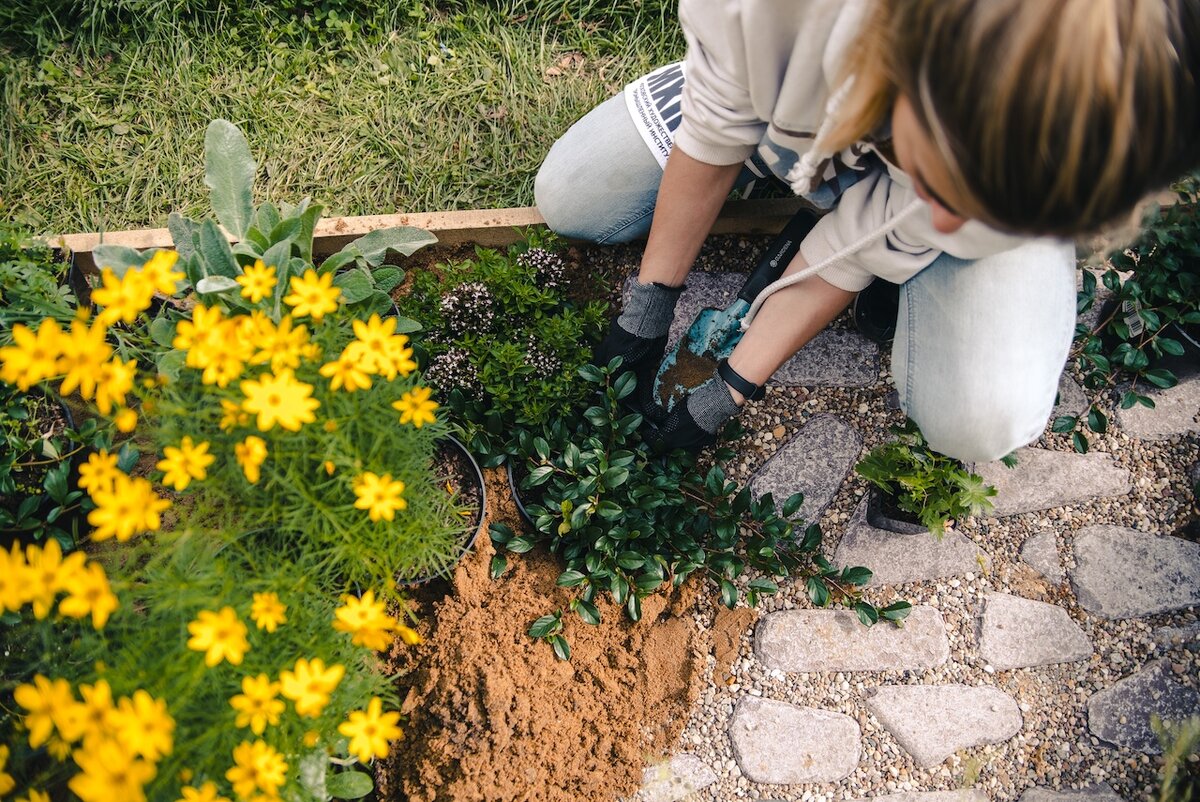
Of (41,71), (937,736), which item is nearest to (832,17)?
(937,736)

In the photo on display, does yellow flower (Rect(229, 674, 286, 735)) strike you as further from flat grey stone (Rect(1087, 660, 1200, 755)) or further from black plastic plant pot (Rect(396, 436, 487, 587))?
flat grey stone (Rect(1087, 660, 1200, 755))

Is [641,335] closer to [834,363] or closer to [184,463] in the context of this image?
[834,363]

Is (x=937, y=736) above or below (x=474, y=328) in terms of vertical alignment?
below

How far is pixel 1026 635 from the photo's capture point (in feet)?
6.36

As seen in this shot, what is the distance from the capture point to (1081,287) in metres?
2.14

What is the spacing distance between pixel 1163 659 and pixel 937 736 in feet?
1.99

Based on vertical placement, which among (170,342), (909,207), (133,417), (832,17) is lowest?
(170,342)

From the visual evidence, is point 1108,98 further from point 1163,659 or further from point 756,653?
point 1163,659

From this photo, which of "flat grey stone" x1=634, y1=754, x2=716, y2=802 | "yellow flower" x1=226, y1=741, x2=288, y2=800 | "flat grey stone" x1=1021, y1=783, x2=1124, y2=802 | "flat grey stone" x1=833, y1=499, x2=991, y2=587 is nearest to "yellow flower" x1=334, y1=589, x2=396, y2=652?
"yellow flower" x1=226, y1=741, x2=288, y2=800

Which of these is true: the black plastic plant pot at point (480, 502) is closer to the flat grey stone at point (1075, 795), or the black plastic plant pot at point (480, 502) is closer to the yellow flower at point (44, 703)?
the yellow flower at point (44, 703)

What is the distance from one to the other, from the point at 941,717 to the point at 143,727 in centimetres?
165

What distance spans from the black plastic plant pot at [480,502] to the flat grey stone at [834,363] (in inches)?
32.4

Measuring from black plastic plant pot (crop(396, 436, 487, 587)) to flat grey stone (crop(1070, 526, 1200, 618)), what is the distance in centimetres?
147

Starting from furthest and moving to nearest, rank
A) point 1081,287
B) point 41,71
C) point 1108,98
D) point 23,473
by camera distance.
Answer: point 41,71
point 1081,287
point 23,473
point 1108,98
